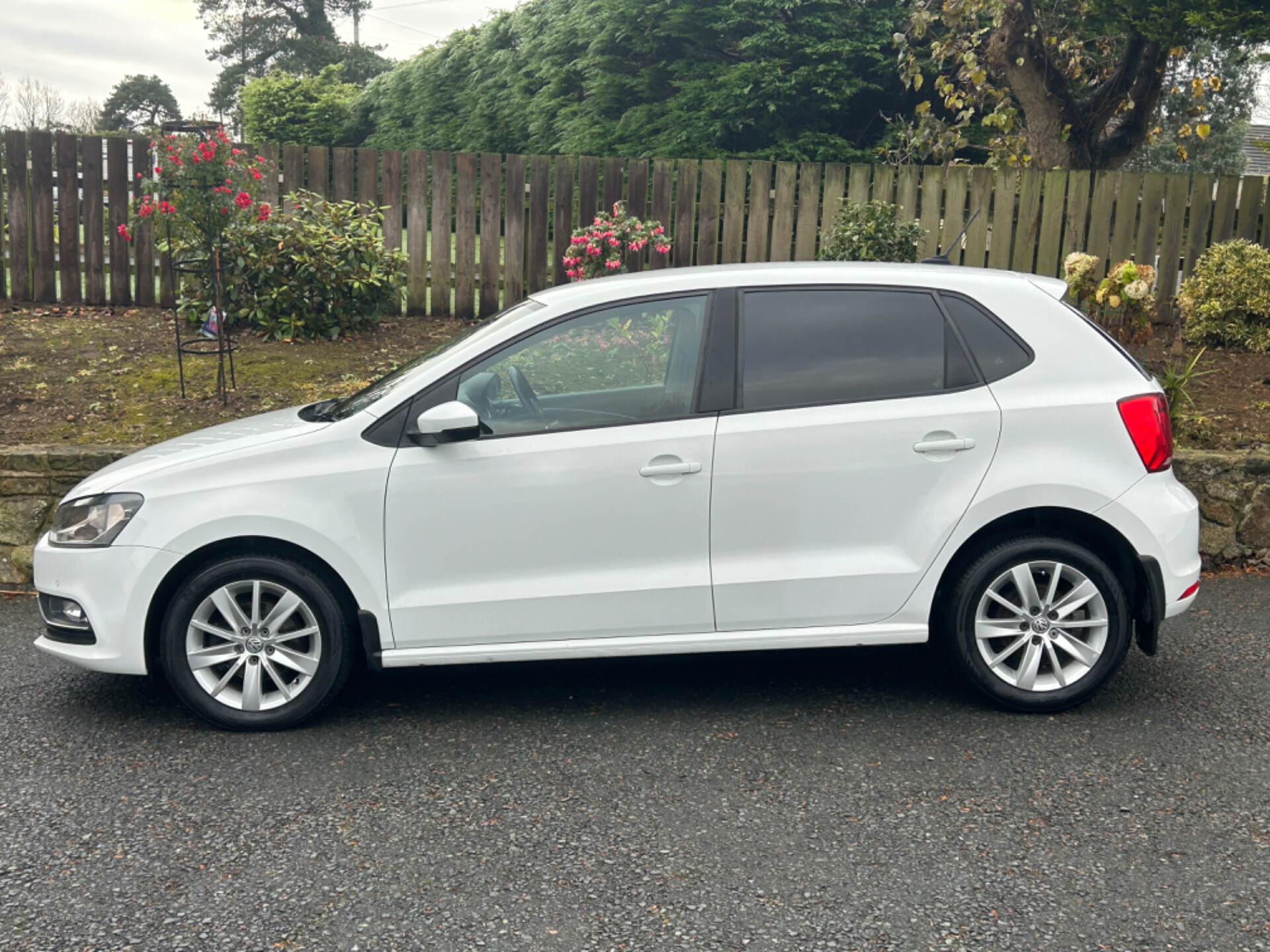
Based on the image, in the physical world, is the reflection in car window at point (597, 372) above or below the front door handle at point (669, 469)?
above

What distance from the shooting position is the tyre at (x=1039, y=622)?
4.46m

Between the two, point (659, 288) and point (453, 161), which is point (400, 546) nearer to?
point (659, 288)

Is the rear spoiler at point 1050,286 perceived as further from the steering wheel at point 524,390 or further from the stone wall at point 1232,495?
the stone wall at point 1232,495

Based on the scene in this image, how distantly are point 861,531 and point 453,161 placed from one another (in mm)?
7991

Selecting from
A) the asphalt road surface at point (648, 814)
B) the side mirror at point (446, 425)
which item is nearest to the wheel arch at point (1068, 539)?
the asphalt road surface at point (648, 814)

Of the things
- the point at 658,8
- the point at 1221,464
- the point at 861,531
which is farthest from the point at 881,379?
the point at 658,8

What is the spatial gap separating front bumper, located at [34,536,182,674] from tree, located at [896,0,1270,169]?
997cm

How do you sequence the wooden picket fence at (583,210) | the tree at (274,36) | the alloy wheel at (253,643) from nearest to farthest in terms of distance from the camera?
1. the alloy wheel at (253,643)
2. the wooden picket fence at (583,210)
3. the tree at (274,36)

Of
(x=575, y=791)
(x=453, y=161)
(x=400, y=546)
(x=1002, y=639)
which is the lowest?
(x=575, y=791)

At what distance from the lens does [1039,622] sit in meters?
4.49

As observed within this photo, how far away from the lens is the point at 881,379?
14.7ft

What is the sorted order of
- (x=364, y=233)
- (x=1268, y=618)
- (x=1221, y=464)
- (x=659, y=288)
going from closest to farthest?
1. (x=659, y=288)
2. (x=1268, y=618)
3. (x=1221, y=464)
4. (x=364, y=233)

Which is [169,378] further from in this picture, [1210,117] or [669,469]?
[1210,117]

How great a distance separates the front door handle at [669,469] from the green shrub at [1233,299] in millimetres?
7202
